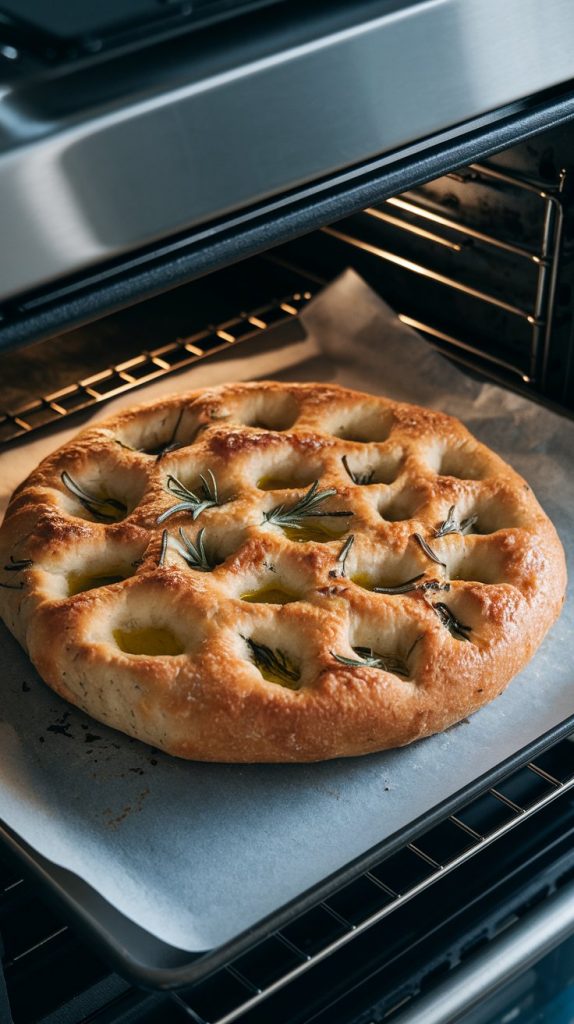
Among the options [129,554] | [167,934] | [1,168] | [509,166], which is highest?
[1,168]

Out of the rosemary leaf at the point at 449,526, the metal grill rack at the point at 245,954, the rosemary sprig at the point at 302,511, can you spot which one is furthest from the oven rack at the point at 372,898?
the rosemary sprig at the point at 302,511

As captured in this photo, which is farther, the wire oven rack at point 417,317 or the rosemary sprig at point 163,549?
the wire oven rack at point 417,317

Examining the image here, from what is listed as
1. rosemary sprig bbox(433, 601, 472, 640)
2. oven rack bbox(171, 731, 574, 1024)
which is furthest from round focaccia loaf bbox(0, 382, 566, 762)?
oven rack bbox(171, 731, 574, 1024)

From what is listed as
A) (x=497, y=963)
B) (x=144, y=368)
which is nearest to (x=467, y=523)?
(x=497, y=963)

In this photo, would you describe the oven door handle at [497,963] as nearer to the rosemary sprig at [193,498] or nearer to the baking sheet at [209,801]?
the baking sheet at [209,801]

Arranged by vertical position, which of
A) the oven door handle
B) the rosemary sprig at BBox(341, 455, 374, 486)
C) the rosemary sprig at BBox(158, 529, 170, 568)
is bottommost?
the oven door handle

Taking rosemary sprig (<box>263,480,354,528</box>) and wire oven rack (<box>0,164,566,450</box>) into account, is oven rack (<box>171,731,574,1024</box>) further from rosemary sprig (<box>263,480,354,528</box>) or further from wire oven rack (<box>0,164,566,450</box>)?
wire oven rack (<box>0,164,566,450</box>)

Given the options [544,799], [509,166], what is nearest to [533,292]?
[509,166]

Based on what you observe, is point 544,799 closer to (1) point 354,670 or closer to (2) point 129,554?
(1) point 354,670
